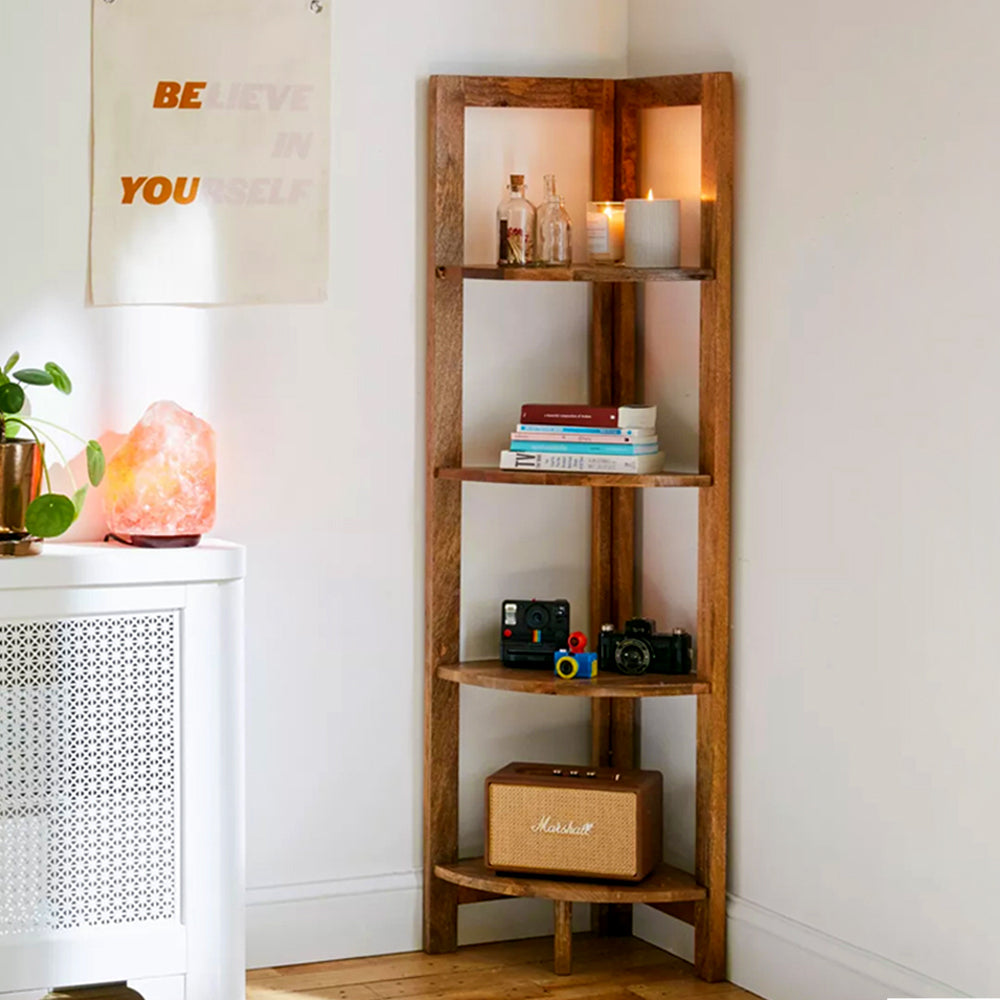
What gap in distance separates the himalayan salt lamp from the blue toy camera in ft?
2.35

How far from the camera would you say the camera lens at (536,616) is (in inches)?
123

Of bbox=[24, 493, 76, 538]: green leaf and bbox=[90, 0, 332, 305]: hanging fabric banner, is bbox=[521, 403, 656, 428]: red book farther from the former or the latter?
bbox=[24, 493, 76, 538]: green leaf

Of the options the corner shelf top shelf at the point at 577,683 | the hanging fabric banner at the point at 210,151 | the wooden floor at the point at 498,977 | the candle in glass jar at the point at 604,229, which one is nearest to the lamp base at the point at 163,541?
the hanging fabric banner at the point at 210,151

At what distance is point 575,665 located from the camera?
3.05 meters

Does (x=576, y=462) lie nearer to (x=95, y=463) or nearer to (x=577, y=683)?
(x=577, y=683)

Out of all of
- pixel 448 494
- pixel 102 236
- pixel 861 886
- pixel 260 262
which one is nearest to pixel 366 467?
pixel 448 494

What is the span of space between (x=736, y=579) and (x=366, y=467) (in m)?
0.75

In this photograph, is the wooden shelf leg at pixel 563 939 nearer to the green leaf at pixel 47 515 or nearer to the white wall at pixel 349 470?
the white wall at pixel 349 470

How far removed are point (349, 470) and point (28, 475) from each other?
2.25ft

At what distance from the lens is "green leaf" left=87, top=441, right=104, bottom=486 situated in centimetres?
265

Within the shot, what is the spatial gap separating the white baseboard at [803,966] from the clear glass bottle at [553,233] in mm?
1267

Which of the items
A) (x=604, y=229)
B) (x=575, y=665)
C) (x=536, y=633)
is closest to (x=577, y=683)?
(x=575, y=665)

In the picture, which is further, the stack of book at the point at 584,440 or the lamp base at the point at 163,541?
the stack of book at the point at 584,440

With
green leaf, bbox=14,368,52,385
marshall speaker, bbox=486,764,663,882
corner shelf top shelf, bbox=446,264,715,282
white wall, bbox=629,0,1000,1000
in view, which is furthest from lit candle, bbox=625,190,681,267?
green leaf, bbox=14,368,52,385
